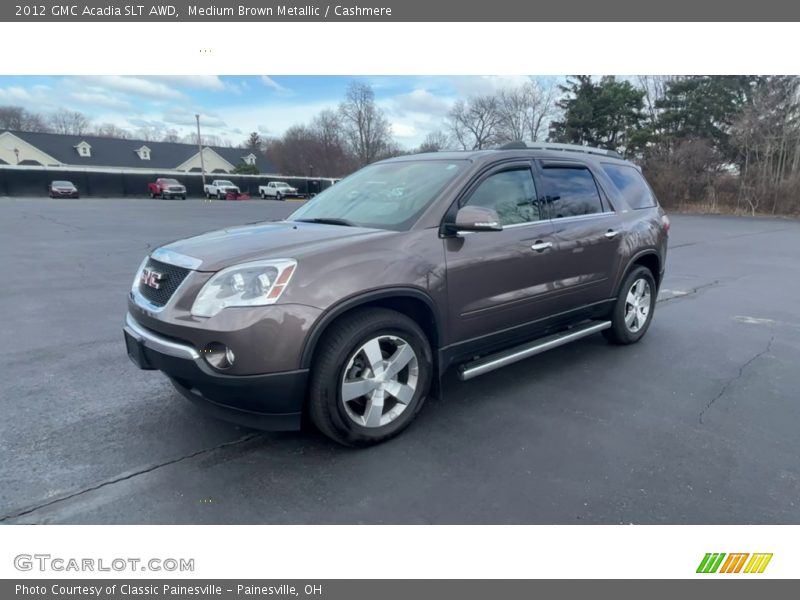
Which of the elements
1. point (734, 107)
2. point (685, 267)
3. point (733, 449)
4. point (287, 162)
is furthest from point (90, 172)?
point (734, 107)

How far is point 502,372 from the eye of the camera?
14.5 feet

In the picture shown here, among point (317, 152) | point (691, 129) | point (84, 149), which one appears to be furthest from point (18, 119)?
point (691, 129)

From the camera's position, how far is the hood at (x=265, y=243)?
2.85 meters

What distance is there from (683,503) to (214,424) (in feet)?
9.47

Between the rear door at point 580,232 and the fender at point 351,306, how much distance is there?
1465mm

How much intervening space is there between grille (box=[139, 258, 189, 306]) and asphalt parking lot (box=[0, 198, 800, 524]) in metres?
0.91

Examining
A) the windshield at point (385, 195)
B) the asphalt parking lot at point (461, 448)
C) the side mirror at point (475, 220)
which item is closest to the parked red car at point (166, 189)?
the asphalt parking lot at point (461, 448)

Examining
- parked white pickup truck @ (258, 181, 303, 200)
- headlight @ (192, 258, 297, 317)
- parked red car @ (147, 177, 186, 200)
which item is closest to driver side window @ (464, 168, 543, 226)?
headlight @ (192, 258, 297, 317)

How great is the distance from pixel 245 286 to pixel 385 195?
157cm

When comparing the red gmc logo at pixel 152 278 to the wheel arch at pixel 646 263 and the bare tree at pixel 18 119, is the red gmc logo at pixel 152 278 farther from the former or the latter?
the bare tree at pixel 18 119

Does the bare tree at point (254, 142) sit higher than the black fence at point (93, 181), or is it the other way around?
the bare tree at point (254, 142)

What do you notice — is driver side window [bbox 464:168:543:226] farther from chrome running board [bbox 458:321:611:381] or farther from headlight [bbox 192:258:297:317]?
headlight [bbox 192:258:297:317]

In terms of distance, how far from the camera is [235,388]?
2.65m

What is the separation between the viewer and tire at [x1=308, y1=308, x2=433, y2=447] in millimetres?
2834
